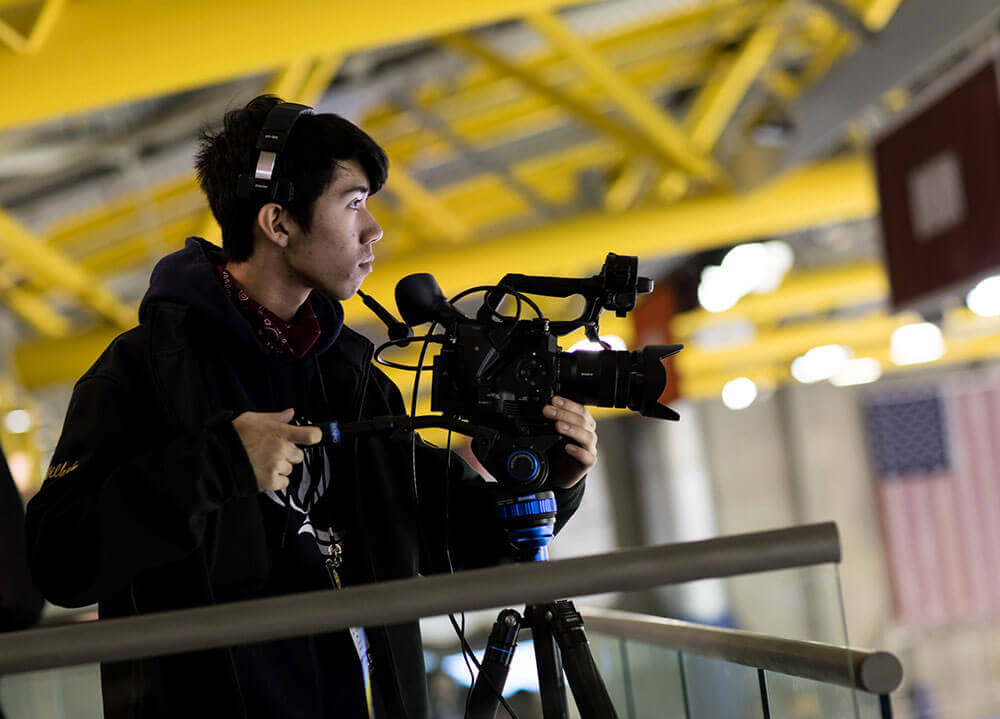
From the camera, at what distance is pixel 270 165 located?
1541 millimetres

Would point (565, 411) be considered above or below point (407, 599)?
above

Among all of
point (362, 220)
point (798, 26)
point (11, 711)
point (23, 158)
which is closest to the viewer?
point (11, 711)

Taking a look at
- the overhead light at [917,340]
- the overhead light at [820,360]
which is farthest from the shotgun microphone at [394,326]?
the overhead light at [820,360]

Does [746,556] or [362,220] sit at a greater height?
[362,220]

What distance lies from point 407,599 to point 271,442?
24 centimetres

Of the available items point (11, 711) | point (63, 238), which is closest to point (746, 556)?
Answer: point (11, 711)

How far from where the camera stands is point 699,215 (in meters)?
6.94

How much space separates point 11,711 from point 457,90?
5934 millimetres

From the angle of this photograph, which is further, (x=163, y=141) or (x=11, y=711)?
(x=163, y=141)

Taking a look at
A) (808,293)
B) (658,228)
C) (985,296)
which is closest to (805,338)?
(808,293)

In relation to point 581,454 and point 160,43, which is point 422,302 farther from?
point 160,43

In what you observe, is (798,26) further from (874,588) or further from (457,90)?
(874,588)

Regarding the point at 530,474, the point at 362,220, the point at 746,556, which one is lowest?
the point at 746,556

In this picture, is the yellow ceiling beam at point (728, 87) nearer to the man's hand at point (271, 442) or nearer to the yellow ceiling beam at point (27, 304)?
the yellow ceiling beam at point (27, 304)
